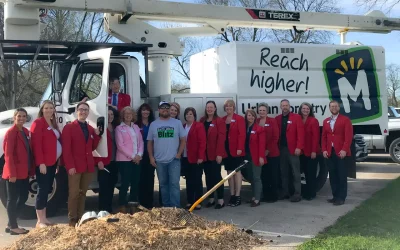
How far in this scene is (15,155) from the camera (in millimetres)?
6781

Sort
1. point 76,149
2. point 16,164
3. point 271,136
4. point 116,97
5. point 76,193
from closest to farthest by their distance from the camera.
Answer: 1. point 16,164
2. point 76,149
3. point 76,193
4. point 116,97
5. point 271,136

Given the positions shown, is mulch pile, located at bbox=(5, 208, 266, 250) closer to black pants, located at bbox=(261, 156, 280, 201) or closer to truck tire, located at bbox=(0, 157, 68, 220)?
truck tire, located at bbox=(0, 157, 68, 220)

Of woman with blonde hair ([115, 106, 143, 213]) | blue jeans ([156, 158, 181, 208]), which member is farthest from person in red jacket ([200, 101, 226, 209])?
woman with blonde hair ([115, 106, 143, 213])

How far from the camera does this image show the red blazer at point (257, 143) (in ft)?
27.6

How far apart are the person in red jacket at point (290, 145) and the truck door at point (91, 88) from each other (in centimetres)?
338

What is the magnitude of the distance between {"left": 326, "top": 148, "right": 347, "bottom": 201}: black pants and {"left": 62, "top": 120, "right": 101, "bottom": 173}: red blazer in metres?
4.45

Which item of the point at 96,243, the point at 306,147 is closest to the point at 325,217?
the point at 306,147

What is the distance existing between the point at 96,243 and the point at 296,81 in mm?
5471

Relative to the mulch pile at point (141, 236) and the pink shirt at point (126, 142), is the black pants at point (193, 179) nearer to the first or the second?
the pink shirt at point (126, 142)

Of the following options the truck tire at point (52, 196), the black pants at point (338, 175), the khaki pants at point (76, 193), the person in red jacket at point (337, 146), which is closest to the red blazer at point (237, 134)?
the person in red jacket at point (337, 146)

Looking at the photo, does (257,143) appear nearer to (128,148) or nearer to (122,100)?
(128,148)

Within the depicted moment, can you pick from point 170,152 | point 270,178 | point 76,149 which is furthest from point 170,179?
point 270,178

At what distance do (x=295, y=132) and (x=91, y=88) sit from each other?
3797mm

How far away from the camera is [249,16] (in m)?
9.59
